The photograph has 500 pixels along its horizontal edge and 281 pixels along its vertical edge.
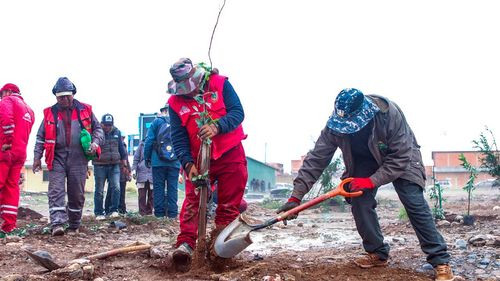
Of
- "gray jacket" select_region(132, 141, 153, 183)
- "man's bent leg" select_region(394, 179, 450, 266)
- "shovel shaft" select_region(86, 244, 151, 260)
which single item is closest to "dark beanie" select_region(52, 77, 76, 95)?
"shovel shaft" select_region(86, 244, 151, 260)

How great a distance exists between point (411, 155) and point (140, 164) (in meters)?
6.03

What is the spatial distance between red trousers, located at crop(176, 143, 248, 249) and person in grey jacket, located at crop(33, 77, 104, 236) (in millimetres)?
2300

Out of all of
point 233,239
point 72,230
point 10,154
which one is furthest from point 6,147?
point 233,239

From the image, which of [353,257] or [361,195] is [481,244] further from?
[361,195]

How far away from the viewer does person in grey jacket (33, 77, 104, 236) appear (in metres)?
6.05

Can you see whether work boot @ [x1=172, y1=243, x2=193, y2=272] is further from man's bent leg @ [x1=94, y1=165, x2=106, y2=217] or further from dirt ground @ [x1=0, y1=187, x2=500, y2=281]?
man's bent leg @ [x1=94, y1=165, x2=106, y2=217]

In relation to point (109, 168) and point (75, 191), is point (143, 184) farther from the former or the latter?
point (75, 191)

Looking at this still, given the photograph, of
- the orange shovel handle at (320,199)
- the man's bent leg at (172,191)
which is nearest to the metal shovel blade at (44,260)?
the orange shovel handle at (320,199)

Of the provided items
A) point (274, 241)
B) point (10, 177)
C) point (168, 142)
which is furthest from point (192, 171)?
point (168, 142)

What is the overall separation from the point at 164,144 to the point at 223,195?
378 cm

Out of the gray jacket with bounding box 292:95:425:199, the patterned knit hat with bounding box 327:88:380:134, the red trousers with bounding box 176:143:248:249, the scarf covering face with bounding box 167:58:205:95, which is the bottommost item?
the red trousers with bounding box 176:143:248:249

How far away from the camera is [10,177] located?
6012 millimetres

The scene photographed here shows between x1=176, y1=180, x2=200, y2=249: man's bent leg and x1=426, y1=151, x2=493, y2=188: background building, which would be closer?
x1=176, y1=180, x2=200, y2=249: man's bent leg

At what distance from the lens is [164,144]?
26.1ft
